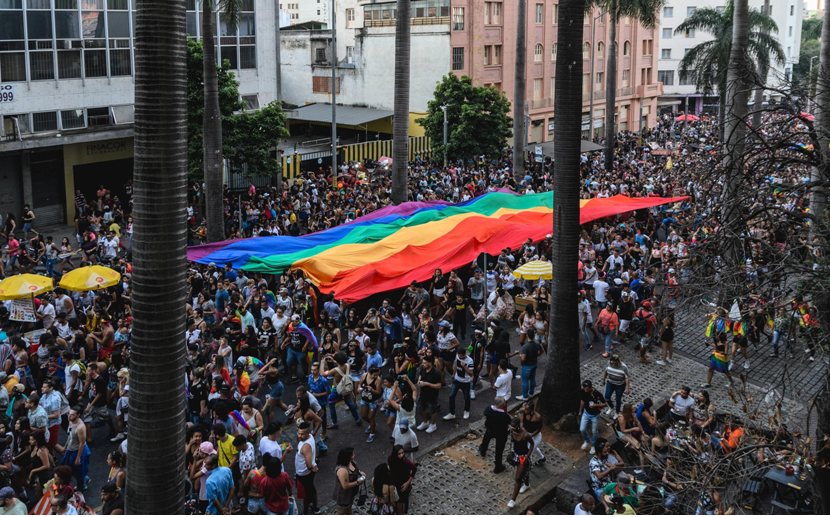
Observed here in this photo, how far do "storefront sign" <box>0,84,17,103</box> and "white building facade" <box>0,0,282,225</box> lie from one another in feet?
0.11

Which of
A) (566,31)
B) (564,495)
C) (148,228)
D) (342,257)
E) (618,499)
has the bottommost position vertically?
(564,495)

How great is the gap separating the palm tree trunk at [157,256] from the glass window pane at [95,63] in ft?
81.3

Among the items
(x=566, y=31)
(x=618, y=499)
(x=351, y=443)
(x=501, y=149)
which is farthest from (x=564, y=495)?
(x=501, y=149)

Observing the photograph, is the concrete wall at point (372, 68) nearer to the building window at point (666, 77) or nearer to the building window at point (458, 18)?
the building window at point (458, 18)

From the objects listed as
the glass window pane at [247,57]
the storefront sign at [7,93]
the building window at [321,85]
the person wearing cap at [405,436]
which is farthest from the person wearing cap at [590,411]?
the building window at [321,85]

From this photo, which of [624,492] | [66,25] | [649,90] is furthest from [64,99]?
[649,90]

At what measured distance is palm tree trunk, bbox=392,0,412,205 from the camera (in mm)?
23984

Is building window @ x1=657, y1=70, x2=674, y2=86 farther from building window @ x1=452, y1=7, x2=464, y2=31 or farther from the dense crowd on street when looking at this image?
the dense crowd on street

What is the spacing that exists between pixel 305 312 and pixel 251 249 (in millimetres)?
3487

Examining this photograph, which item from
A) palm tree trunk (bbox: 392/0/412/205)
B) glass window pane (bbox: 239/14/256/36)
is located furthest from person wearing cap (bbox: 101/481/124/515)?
glass window pane (bbox: 239/14/256/36)

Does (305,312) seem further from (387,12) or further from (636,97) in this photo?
(636,97)

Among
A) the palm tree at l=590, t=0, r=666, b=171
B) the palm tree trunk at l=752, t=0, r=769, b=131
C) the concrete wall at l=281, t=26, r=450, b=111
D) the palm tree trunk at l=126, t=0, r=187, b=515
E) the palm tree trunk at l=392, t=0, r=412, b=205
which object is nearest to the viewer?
the palm tree trunk at l=126, t=0, r=187, b=515

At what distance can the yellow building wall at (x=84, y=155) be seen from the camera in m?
30.0

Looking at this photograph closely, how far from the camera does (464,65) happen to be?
46.5 m
